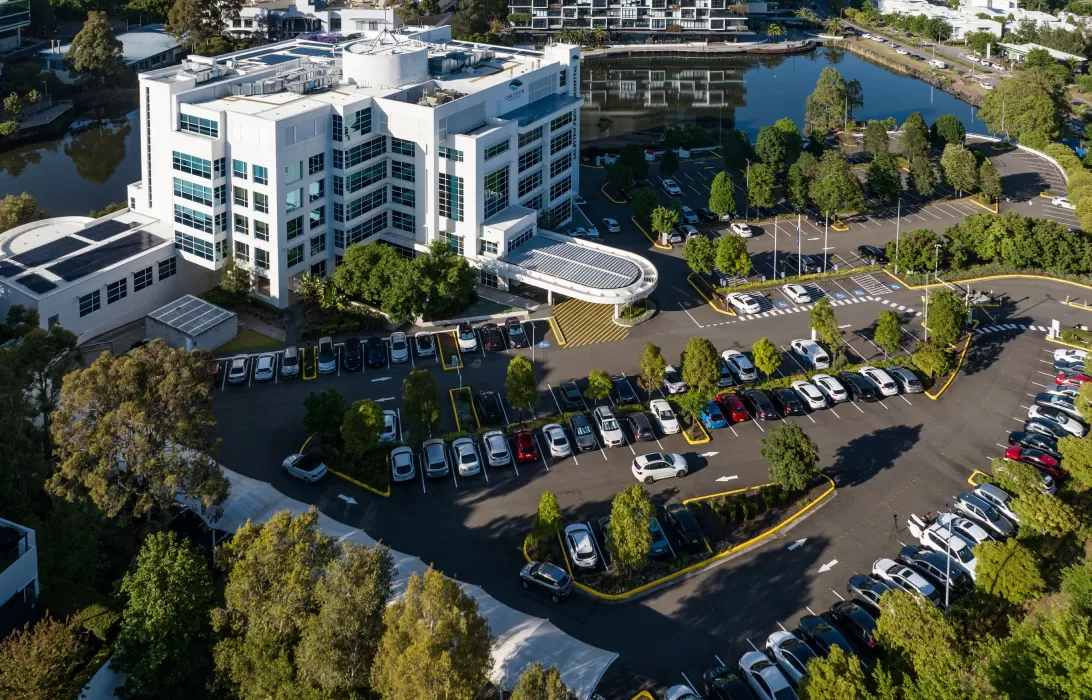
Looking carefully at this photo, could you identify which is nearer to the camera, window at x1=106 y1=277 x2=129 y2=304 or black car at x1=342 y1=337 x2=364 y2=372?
black car at x1=342 y1=337 x2=364 y2=372

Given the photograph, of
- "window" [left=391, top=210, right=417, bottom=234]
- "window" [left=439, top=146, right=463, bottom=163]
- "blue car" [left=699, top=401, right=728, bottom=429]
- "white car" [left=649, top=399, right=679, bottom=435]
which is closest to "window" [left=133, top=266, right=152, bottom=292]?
"window" [left=391, top=210, right=417, bottom=234]

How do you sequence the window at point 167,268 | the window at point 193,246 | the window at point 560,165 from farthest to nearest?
1. the window at point 560,165
2. the window at point 167,268
3. the window at point 193,246

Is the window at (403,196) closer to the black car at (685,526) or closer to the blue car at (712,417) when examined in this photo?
the blue car at (712,417)

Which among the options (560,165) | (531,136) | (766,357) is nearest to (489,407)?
(766,357)

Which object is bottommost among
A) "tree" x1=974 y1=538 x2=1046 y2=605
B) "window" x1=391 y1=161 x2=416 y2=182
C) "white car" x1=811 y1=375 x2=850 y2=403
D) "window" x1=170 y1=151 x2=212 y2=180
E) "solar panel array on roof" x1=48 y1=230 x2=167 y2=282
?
"tree" x1=974 y1=538 x2=1046 y2=605

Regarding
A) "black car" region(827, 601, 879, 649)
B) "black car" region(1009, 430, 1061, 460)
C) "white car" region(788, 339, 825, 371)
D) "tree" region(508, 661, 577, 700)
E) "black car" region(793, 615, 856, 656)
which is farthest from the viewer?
"white car" region(788, 339, 825, 371)

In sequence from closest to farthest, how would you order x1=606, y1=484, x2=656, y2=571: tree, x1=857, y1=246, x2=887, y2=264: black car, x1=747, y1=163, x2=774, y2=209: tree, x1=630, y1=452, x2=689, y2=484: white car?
x1=606, y1=484, x2=656, y2=571: tree, x1=630, y1=452, x2=689, y2=484: white car, x1=857, y1=246, x2=887, y2=264: black car, x1=747, y1=163, x2=774, y2=209: tree

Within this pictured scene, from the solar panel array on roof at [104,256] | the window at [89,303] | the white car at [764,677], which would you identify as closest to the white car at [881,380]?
the white car at [764,677]

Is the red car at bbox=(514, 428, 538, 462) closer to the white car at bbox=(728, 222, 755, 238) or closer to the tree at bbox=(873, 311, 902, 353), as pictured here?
the tree at bbox=(873, 311, 902, 353)
